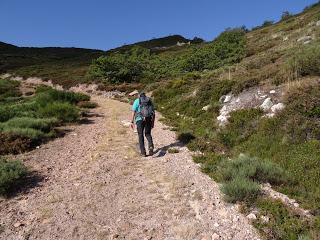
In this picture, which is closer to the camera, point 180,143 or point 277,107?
point 277,107

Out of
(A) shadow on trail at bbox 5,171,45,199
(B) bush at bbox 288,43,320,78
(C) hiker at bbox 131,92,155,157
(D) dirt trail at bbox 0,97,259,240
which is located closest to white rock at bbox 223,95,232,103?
(B) bush at bbox 288,43,320,78

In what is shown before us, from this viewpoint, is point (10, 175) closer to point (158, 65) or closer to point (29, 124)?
point (29, 124)

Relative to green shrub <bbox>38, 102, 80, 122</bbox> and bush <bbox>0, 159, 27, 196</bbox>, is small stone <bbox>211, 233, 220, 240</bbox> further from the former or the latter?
green shrub <bbox>38, 102, 80, 122</bbox>

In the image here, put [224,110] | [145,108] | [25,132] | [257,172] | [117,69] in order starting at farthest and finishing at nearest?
[117,69] < [224,110] < [25,132] < [145,108] < [257,172]

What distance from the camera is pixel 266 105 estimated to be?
1445cm

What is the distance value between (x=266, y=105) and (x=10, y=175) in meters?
8.70

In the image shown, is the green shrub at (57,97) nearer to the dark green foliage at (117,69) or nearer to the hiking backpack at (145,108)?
the hiking backpack at (145,108)

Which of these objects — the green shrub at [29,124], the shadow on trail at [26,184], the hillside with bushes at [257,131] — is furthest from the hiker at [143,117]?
the green shrub at [29,124]

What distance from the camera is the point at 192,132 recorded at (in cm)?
1580

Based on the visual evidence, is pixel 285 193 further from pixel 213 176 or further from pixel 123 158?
pixel 123 158

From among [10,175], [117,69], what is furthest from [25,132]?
[117,69]

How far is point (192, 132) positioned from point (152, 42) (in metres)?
101

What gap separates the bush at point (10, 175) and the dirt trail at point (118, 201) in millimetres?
404

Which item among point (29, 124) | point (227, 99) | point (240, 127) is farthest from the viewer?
point (227, 99)
